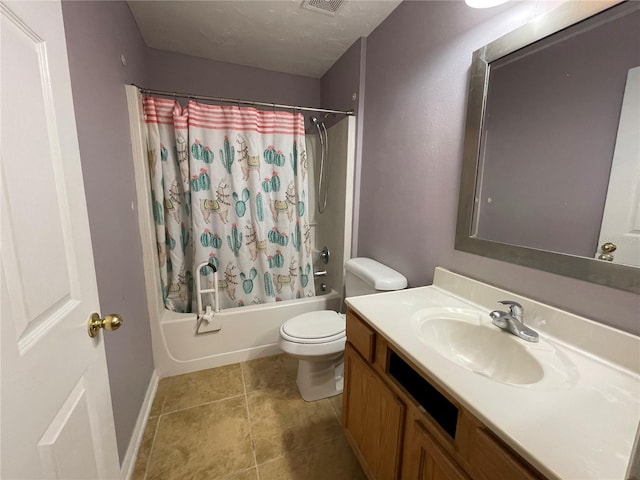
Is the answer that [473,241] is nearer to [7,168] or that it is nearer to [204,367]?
[7,168]

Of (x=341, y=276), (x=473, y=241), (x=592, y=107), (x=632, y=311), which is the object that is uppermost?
(x=592, y=107)

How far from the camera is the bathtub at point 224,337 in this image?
71.5 inches

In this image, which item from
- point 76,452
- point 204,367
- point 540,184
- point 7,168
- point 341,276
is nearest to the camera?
point 7,168

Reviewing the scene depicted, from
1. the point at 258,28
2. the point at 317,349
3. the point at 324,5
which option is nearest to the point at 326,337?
the point at 317,349

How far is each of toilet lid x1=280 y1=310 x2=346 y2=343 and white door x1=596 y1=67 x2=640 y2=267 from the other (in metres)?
1.20

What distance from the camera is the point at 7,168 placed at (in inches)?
17.4

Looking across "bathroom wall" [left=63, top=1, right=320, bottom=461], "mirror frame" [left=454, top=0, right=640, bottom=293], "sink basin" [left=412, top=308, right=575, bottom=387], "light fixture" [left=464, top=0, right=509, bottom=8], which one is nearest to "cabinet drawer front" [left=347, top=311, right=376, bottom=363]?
"sink basin" [left=412, top=308, right=575, bottom=387]

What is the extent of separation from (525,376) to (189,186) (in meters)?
1.96

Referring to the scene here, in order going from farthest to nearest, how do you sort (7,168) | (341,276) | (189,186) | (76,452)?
(341,276) → (189,186) → (76,452) → (7,168)

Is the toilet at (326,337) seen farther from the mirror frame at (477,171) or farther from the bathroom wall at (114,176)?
the bathroom wall at (114,176)

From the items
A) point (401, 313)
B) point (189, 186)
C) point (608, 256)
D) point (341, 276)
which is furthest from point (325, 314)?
point (608, 256)

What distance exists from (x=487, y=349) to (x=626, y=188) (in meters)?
0.63

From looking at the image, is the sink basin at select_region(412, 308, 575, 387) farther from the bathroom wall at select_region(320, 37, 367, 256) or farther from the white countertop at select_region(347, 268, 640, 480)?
the bathroom wall at select_region(320, 37, 367, 256)

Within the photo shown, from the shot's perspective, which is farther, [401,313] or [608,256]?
[401,313]
